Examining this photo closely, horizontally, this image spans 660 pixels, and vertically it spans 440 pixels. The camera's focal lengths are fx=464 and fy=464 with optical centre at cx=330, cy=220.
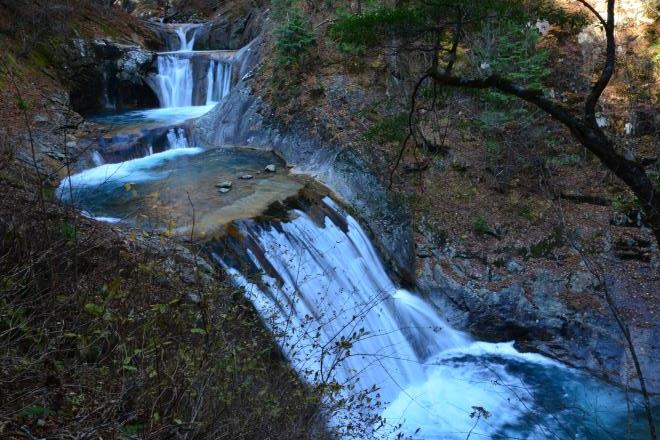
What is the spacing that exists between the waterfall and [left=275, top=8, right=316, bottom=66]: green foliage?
3011mm

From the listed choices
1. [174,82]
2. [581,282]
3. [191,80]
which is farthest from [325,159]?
[174,82]

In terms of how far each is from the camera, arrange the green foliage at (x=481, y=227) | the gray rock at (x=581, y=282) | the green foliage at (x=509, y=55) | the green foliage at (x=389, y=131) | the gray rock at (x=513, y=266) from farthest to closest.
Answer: the green foliage at (x=389, y=131)
the green foliage at (x=481, y=227)
the green foliage at (x=509, y=55)
the gray rock at (x=513, y=266)
the gray rock at (x=581, y=282)

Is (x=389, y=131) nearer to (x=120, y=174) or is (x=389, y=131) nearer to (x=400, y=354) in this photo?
(x=400, y=354)

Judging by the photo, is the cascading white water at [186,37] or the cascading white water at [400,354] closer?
the cascading white water at [400,354]

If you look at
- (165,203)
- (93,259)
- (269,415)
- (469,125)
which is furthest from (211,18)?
(269,415)

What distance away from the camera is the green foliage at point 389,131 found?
10.4 m

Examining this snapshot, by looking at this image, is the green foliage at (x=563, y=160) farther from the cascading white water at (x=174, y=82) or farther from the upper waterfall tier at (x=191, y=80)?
the cascading white water at (x=174, y=82)

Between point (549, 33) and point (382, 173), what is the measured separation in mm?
6188

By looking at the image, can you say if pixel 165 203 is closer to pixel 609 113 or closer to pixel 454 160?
pixel 454 160

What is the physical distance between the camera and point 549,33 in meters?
12.0

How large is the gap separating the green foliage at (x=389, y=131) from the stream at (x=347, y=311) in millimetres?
2135

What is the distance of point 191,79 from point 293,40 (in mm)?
4969

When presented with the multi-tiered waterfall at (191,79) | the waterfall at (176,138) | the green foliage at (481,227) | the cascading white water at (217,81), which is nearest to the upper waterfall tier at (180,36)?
the multi-tiered waterfall at (191,79)

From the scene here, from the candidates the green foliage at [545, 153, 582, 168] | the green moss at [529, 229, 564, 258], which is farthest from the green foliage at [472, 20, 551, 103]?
the green moss at [529, 229, 564, 258]
